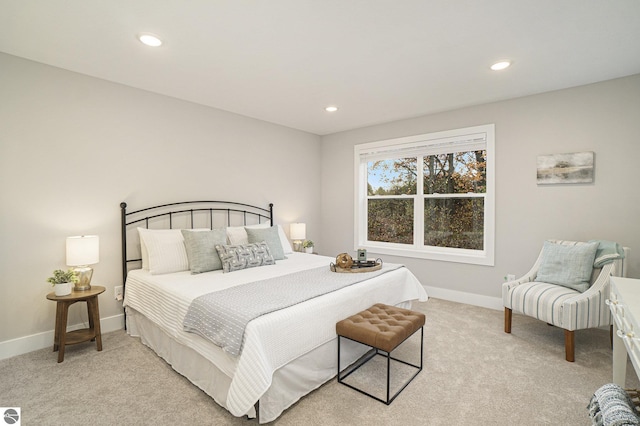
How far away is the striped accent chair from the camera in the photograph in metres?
2.53

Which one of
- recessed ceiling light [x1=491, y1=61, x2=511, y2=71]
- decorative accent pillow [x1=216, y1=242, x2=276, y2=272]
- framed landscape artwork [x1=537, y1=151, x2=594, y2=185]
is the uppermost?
recessed ceiling light [x1=491, y1=61, x2=511, y2=71]

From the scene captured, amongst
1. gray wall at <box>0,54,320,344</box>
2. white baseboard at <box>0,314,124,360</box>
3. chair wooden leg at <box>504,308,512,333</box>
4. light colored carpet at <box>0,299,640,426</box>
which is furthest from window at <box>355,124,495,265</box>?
white baseboard at <box>0,314,124,360</box>

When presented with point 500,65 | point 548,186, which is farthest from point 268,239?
point 548,186

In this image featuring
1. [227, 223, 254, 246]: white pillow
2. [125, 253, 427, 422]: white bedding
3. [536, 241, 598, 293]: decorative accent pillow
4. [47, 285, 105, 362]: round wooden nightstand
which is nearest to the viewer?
[125, 253, 427, 422]: white bedding

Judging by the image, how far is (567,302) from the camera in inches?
100

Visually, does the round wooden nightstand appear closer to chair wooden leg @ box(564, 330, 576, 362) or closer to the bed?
the bed

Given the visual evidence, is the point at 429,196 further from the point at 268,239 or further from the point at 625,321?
the point at 625,321

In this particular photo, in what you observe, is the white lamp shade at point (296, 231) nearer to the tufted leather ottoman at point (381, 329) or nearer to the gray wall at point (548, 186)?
the gray wall at point (548, 186)

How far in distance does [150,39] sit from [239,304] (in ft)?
6.79

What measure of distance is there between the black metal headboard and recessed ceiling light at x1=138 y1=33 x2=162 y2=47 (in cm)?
161

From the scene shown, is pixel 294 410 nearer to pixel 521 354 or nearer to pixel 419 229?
pixel 521 354

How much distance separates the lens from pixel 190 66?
275cm

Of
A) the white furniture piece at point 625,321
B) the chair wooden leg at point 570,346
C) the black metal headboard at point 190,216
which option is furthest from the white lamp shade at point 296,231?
the white furniture piece at point 625,321

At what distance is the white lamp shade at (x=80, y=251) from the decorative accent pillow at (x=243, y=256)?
3.50 feet
